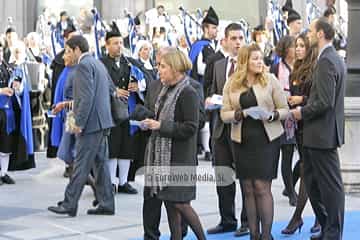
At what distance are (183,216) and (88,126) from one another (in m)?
2.22

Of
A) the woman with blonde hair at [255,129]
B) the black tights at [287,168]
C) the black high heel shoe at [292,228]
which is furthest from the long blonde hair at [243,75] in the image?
the black tights at [287,168]

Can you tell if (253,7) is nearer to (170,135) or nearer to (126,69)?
(126,69)

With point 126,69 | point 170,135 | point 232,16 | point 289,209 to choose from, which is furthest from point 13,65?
point 232,16

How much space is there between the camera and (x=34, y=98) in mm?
14938

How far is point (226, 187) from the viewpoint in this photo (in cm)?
812

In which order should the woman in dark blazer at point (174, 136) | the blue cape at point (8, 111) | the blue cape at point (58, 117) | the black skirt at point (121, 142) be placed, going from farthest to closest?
the blue cape at point (8, 111), the blue cape at point (58, 117), the black skirt at point (121, 142), the woman in dark blazer at point (174, 136)

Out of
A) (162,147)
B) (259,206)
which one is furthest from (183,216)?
(259,206)

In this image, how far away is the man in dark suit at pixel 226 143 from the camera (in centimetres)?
801

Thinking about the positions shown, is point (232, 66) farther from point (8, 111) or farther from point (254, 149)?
point (8, 111)

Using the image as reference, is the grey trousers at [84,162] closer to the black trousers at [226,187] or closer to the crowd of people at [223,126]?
the crowd of people at [223,126]

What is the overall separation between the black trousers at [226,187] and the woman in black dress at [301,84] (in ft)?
1.68

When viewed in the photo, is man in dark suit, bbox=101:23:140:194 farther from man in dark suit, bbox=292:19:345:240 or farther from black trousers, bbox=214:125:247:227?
man in dark suit, bbox=292:19:345:240

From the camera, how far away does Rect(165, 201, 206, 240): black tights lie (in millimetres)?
6809

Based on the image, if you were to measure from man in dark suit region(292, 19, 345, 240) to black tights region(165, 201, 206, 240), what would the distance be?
1.14m
